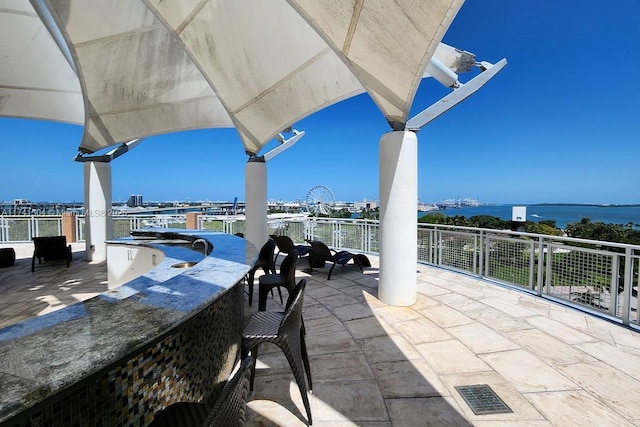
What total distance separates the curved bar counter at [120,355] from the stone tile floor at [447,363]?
0.84 meters

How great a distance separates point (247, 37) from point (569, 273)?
710 centimetres

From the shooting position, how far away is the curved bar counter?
2.89 feet

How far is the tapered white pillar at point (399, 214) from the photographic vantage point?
15.1 ft

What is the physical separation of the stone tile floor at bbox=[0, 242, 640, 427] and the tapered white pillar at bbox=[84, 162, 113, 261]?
4.09 metres

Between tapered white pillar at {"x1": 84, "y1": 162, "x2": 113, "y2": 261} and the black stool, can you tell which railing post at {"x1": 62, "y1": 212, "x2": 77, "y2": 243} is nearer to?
tapered white pillar at {"x1": 84, "y1": 162, "x2": 113, "y2": 261}

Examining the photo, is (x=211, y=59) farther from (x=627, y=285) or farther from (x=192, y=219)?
(x=627, y=285)

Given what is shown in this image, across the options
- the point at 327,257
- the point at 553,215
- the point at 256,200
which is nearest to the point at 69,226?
the point at 256,200

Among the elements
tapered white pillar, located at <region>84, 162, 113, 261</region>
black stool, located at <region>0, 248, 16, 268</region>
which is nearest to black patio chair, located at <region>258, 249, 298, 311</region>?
tapered white pillar, located at <region>84, 162, 113, 261</region>

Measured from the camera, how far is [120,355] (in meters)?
1.03

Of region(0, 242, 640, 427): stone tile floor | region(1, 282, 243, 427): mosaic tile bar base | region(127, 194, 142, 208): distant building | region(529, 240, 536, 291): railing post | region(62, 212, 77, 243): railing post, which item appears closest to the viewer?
region(1, 282, 243, 427): mosaic tile bar base

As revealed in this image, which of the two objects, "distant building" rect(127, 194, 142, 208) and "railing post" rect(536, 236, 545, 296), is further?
"distant building" rect(127, 194, 142, 208)

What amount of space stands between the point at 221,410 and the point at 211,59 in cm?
746

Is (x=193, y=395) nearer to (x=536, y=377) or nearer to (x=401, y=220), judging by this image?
(x=536, y=377)

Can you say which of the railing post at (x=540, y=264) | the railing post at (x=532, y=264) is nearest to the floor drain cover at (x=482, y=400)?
the railing post at (x=540, y=264)
